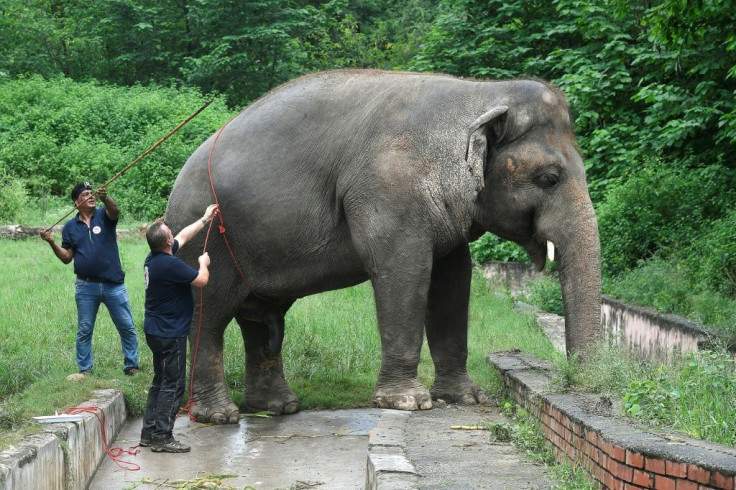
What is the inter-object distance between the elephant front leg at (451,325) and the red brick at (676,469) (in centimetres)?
460

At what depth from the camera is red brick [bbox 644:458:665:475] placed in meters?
4.70

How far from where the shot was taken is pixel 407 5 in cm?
3759

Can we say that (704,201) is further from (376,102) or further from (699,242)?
(376,102)

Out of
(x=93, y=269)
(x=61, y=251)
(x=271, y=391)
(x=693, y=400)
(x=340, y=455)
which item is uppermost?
(x=61, y=251)

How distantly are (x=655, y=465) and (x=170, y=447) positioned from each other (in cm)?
433

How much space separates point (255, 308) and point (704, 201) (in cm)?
827

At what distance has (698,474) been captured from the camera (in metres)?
4.41

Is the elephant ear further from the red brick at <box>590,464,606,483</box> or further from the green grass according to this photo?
the red brick at <box>590,464,606,483</box>

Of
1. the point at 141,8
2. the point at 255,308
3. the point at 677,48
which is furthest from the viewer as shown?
the point at 141,8

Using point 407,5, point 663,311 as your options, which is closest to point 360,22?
point 407,5

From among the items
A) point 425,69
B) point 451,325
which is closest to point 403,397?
point 451,325

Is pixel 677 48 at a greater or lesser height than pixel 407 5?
lesser

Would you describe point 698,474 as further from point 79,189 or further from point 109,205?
point 79,189

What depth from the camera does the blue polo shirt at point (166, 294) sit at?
803 cm
